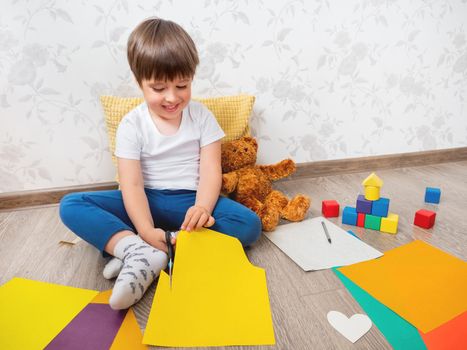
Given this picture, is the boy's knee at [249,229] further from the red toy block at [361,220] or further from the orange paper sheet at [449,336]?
the orange paper sheet at [449,336]

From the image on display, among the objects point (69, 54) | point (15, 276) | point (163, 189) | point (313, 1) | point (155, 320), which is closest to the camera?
point (155, 320)

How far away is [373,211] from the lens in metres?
1.05

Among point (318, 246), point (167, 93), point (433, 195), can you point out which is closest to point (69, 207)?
point (167, 93)

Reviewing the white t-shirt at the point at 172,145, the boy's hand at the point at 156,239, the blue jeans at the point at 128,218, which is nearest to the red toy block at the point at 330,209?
the blue jeans at the point at 128,218

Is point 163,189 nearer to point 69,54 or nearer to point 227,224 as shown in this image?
point 227,224

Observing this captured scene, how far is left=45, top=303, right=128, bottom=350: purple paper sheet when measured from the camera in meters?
0.66

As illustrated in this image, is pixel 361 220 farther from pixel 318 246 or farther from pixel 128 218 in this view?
pixel 128 218

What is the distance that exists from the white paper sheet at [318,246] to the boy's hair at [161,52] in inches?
19.6

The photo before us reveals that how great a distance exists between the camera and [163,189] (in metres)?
1.02

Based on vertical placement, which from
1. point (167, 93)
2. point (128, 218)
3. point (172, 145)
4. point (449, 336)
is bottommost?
point (449, 336)

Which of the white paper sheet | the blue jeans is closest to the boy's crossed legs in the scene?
the blue jeans

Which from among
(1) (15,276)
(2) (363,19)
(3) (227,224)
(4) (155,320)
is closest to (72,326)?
(4) (155,320)

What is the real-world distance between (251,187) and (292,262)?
11.9 inches

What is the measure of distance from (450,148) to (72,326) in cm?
164
